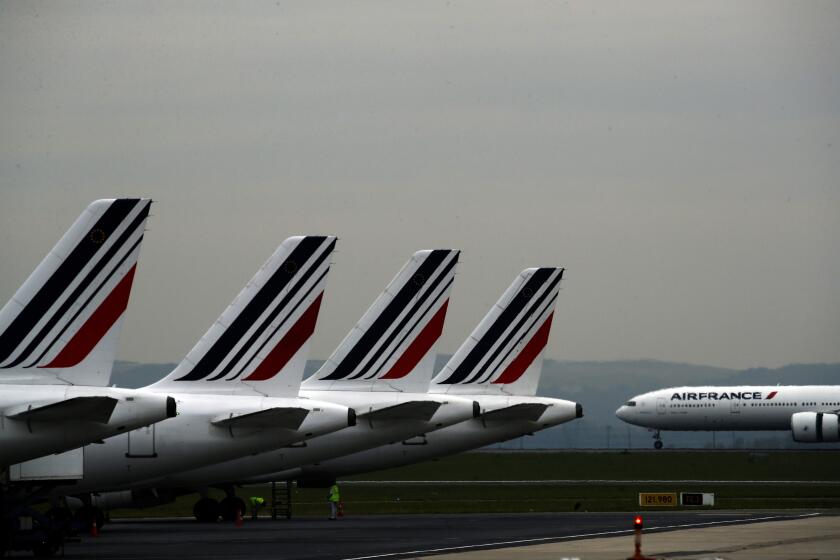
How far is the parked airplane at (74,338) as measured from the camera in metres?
32.6

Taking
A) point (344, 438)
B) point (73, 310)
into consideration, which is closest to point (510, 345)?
point (344, 438)

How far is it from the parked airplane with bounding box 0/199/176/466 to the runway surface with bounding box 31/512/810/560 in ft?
23.7

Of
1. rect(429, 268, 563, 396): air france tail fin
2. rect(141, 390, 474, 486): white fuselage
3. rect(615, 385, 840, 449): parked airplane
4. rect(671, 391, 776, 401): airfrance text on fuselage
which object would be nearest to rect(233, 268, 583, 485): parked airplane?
rect(429, 268, 563, 396): air france tail fin

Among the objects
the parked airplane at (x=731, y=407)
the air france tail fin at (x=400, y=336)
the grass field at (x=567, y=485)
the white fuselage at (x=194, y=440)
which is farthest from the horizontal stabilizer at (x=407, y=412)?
the parked airplane at (x=731, y=407)

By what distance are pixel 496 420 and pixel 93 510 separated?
15435 mm

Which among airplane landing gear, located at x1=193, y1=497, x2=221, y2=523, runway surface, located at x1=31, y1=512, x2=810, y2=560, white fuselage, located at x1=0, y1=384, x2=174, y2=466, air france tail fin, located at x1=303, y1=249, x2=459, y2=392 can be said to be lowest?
runway surface, located at x1=31, y1=512, x2=810, y2=560

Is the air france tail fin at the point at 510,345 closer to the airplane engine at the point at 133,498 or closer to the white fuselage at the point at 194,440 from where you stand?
the airplane engine at the point at 133,498

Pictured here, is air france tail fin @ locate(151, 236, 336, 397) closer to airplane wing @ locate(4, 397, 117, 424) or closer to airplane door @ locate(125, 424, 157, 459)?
airplane door @ locate(125, 424, 157, 459)

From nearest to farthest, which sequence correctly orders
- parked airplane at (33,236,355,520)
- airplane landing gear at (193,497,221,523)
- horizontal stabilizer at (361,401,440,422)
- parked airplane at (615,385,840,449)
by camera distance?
parked airplane at (33,236,355,520)
horizontal stabilizer at (361,401,440,422)
airplane landing gear at (193,497,221,523)
parked airplane at (615,385,840,449)

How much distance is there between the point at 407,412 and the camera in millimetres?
Answer: 48531

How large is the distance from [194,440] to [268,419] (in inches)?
94.4

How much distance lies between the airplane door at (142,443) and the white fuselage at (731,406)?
93.4 metres

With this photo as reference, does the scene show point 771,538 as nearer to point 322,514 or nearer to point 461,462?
point 322,514

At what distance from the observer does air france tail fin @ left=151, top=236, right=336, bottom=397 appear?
44.0 m
